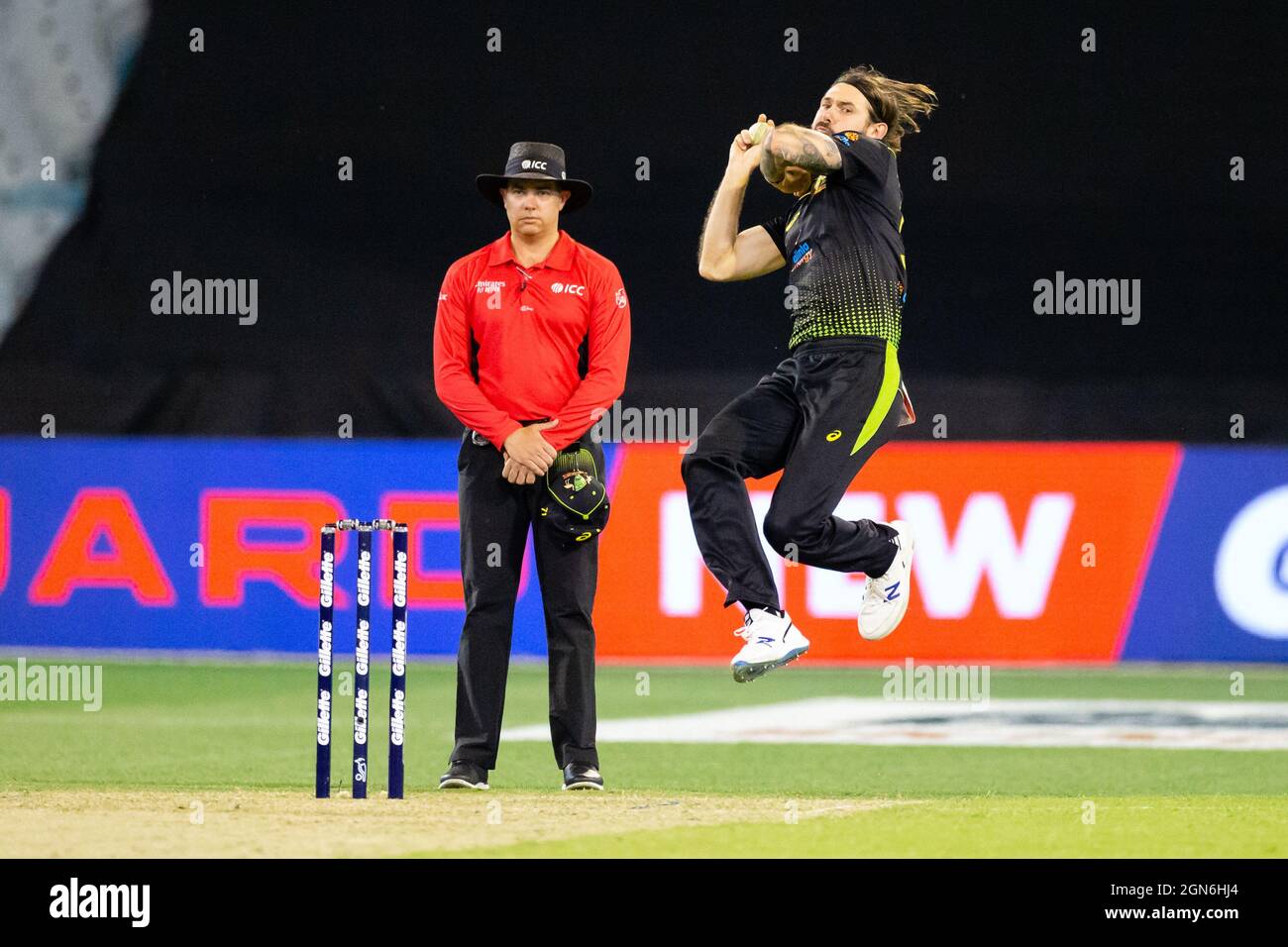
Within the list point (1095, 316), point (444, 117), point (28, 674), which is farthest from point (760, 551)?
point (444, 117)

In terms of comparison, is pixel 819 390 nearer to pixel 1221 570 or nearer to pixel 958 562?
pixel 958 562

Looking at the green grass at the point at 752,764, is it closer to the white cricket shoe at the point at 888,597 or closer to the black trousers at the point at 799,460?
the white cricket shoe at the point at 888,597

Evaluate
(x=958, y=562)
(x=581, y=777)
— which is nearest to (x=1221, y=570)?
(x=958, y=562)

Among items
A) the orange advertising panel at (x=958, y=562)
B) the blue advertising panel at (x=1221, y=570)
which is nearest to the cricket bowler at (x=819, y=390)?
the orange advertising panel at (x=958, y=562)

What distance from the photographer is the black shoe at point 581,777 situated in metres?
6.73

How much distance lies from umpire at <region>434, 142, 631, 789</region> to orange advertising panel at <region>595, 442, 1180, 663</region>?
5594 mm

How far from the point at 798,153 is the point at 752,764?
3775mm

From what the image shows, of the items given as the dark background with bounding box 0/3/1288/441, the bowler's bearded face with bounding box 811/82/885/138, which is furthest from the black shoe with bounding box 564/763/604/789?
the dark background with bounding box 0/3/1288/441

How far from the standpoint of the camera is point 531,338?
269 inches

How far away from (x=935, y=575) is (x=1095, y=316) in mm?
3549

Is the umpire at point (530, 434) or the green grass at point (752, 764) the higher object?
the umpire at point (530, 434)

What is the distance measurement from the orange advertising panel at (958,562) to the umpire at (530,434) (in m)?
5.59

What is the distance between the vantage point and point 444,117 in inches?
620

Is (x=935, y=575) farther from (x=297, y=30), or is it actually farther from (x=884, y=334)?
(x=297, y=30)
